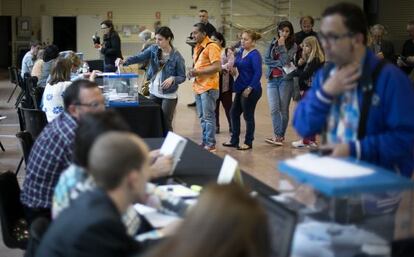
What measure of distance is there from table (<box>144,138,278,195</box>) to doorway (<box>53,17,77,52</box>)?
1552 cm

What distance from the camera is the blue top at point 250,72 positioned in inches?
261

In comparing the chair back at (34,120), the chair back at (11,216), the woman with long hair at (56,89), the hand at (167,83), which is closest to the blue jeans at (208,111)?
the hand at (167,83)

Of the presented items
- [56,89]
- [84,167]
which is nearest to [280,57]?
[56,89]

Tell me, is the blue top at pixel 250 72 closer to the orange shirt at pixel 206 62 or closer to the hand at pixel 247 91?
the hand at pixel 247 91

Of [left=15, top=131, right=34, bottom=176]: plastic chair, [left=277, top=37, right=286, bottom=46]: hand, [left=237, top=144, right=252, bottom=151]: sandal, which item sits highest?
[left=277, top=37, right=286, bottom=46]: hand

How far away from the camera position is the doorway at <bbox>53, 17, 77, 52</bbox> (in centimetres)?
1827

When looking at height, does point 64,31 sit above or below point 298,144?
above

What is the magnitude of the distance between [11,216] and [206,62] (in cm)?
379

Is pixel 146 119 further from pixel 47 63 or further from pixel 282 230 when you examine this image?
pixel 282 230

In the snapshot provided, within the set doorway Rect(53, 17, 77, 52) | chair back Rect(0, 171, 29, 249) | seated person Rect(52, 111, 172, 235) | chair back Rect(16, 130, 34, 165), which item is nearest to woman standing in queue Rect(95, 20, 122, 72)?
chair back Rect(16, 130, 34, 165)

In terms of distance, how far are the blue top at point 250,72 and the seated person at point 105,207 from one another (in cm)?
502

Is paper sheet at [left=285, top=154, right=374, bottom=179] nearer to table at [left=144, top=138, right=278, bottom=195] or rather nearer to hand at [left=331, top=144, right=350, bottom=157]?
hand at [left=331, top=144, right=350, bottom=157]

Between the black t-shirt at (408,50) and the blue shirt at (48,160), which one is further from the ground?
the black t-shirt at (408,50)

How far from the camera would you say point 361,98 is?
204 cm
